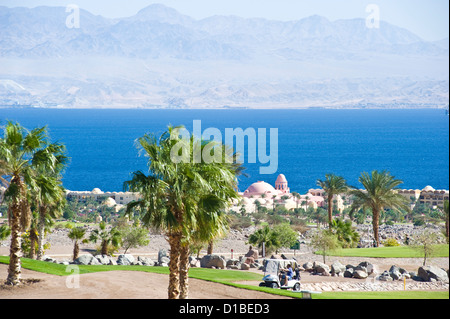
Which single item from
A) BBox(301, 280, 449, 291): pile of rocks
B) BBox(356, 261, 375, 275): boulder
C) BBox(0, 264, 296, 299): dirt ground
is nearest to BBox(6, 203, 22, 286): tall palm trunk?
BBox(0, 264, 296, 299): dirt ground

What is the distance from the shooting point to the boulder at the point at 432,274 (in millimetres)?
29500

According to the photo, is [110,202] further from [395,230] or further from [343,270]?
[343,270]

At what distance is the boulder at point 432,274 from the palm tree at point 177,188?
628 inches

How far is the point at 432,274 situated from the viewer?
2972 centimetres

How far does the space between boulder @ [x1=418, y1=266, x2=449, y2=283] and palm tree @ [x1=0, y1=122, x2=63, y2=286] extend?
59.1 feet

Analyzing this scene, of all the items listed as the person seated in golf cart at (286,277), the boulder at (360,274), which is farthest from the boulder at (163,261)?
the person seated in golf cart at (286,277)

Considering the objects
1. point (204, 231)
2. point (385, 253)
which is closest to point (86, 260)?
point (204, 231)

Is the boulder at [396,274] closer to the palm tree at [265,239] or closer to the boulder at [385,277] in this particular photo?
the boulder at [385,277]

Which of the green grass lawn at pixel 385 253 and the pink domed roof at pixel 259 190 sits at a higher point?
the pink domed roof at pixel 259 190

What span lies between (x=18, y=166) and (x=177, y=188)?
5.56 m

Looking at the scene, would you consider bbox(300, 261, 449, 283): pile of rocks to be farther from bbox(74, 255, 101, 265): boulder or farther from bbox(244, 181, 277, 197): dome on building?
bbox(244, 181, 277, 197): dome on building

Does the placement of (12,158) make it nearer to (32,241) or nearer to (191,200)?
(191,200)
